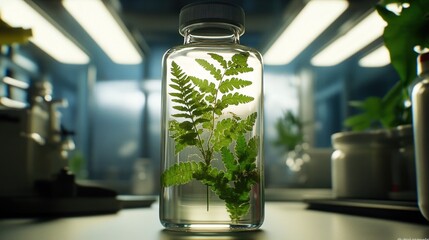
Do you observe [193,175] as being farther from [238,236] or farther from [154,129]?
[154,129]

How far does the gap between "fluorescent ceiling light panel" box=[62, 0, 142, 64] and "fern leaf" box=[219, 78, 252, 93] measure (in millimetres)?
1243

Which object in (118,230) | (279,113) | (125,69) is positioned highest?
(125,69)

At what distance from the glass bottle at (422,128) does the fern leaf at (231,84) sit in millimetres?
187

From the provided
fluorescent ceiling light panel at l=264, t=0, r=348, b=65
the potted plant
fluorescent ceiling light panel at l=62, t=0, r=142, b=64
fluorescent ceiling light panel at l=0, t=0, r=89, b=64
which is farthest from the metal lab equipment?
fluorescent ceiling light panel at l=264, t=0, r=348, b=65

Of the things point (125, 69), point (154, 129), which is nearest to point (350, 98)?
point (154, 129)

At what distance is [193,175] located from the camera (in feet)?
1.36

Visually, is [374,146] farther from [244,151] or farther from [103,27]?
[103,27]

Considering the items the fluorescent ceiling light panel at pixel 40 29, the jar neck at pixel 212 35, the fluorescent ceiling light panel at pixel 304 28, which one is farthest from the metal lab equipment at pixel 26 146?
the fluorescent ceiling light panel at pixel 304 28

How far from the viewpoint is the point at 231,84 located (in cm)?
43

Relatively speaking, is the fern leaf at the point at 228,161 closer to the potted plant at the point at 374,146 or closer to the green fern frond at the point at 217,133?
the green fern frond at the point at 217,133

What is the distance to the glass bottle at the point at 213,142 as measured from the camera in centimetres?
42

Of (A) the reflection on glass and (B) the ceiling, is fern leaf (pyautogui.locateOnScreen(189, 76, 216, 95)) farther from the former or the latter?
(B) the ceiling

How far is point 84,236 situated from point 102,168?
3251 mm

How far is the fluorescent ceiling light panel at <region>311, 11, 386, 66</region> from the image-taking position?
1.79 metres
